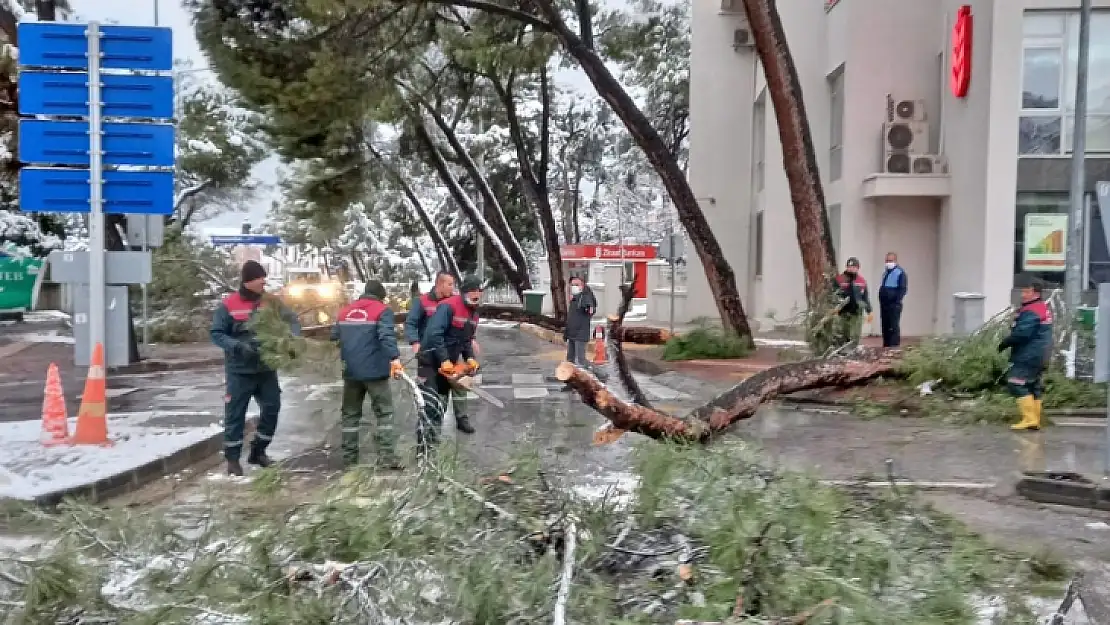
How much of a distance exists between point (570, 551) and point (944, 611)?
4.69 feet

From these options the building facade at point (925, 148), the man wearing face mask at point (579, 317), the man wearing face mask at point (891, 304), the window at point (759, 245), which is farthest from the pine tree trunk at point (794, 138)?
the window at point (759, 245)

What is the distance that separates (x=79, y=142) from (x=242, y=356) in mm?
3845

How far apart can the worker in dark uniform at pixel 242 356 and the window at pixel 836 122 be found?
52.3 feet

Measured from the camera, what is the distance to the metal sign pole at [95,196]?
10.1m

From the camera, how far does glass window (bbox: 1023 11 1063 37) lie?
1762 centimetres

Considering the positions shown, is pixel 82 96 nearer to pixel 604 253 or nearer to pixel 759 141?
pixel 759 141

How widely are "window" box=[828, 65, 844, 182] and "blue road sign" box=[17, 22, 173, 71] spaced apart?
1504cm

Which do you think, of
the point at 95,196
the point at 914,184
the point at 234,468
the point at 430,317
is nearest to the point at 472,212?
the point at 914,184

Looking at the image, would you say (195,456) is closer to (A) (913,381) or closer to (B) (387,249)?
(A) (913,381)

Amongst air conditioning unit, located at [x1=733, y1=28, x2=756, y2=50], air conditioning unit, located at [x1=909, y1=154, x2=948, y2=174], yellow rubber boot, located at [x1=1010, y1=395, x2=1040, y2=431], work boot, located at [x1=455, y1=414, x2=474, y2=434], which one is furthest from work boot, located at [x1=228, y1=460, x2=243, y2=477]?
air conditioning unit, located at [x1=733, y1=28, x2=756, y2=50]

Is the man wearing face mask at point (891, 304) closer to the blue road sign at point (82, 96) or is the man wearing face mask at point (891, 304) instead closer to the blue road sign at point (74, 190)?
the blue road sign at point (74, 190)

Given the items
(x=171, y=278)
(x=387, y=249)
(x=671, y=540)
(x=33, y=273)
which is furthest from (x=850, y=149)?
(x=387, y=249)

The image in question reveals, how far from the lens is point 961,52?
60.5 feet

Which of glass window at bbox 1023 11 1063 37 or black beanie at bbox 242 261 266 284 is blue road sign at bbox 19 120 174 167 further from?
glass window at bbox 1023 11 1063 37
